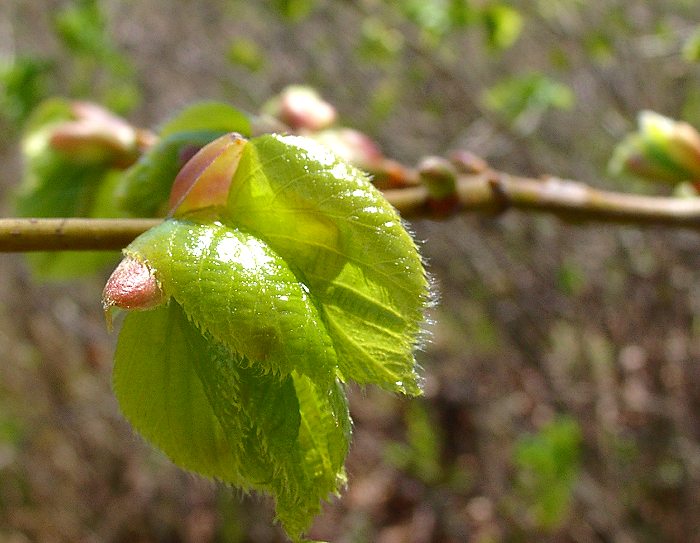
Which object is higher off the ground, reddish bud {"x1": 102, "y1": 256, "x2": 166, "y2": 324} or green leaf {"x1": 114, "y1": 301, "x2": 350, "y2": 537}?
reddish bud {"x1": 102, "y1": 256, "x2": 166, "y2": 324}

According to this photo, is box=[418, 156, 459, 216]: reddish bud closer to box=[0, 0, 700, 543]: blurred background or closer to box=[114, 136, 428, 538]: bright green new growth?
box=[114, 136, 428, 538]: bright green new growth

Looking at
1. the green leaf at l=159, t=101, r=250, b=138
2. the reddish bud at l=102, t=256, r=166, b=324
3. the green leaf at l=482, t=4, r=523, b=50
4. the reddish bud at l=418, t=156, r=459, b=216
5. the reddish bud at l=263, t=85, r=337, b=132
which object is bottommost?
the green leaf at l=482, t=4, r=523, b=50

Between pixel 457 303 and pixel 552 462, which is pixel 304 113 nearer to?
pixel 552 462

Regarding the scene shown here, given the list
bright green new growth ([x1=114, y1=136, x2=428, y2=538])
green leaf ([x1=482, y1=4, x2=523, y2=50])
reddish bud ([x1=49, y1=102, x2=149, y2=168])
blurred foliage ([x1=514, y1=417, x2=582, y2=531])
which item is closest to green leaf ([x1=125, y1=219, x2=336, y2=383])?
bright green new growth ([x1=114, y1=136, x2=428, y2=538])

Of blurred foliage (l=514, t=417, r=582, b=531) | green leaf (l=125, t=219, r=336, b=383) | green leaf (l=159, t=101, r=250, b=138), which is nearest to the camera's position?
green leaf (l=125, t=219, r=336, b=383)

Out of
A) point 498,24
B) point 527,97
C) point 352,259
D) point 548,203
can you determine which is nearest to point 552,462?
point 527,97

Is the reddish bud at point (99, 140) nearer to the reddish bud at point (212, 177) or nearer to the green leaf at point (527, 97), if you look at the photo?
the reddish bud at point (212, 177)

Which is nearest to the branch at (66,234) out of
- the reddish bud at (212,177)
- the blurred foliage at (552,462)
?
the reddish bud at (212,177)
